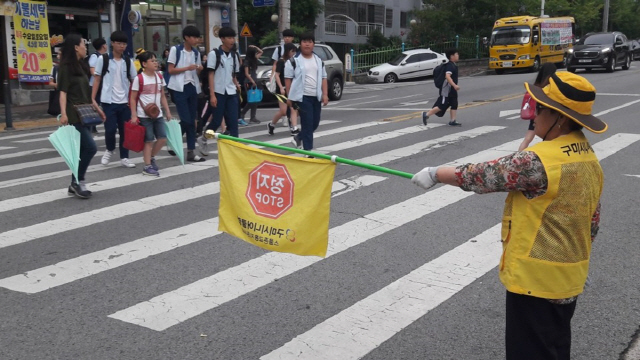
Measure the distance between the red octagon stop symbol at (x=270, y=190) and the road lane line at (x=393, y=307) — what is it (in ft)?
2.78

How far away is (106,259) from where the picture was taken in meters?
Result: 5.78

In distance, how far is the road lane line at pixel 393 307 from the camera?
4.11 meters

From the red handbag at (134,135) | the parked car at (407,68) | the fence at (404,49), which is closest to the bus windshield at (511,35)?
the parked car at (407,68)

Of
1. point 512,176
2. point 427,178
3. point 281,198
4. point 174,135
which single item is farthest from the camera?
point 174,135

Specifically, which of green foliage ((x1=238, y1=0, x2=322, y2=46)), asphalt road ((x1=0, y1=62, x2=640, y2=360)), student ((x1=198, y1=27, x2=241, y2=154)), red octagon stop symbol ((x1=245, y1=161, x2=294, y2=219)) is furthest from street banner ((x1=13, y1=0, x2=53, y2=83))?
red octagon stop symbol ((x1=245, y1=161, x2=294, y2=219))

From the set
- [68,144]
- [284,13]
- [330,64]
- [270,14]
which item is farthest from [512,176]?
[270,14]

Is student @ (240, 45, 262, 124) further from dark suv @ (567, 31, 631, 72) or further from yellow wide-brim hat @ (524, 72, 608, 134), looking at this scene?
dark suv @ (567, 31, 631, 72)

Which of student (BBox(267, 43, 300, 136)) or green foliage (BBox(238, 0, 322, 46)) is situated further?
green foliage (BBox(238, 0, 322, 46))

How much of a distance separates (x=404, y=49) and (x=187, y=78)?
2686cm

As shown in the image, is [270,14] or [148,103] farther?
[270,14]

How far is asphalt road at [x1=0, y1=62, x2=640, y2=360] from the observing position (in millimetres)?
4191

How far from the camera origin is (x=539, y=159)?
111 inches

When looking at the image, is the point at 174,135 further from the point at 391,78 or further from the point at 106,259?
the point at 391,78

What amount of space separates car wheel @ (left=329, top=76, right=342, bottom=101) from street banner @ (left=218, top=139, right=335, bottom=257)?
678 inches
